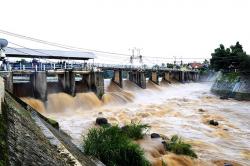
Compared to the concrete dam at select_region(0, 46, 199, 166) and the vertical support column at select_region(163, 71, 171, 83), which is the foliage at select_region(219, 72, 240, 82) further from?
the vertical support column at select_region(163, 71, 171, 83)

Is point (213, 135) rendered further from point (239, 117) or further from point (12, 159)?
point (12, 159)

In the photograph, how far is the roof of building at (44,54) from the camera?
3192cm

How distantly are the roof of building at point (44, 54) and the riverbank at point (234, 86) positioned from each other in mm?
21585

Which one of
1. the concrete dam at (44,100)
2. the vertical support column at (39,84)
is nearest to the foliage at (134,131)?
the concrete dam at (44,100)

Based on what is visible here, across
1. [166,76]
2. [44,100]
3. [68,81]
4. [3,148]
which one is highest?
[3,148]

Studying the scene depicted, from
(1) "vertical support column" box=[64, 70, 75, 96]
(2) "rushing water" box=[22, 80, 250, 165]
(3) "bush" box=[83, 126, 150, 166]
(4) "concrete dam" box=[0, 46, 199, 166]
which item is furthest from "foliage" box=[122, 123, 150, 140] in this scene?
(1) "vertical support column" box=[64, 70, 75, 96]

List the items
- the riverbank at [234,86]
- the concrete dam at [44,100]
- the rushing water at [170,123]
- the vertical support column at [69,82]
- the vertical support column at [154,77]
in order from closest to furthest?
the concrete dam at [44,100] < the rushing water at [170,123] < the vertical support column at [69,82] < the riverbank at [234,86] < the vertical support column at [154,77]

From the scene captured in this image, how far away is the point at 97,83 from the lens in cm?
3512

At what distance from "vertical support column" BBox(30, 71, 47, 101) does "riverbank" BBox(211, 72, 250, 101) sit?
90.9 feet

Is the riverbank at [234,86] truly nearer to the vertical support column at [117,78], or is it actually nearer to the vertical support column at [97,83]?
the vertical support column at [117,78]

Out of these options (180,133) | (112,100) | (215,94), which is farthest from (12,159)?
(215,94)

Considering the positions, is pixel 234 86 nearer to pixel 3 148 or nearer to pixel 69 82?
pixel 69 82

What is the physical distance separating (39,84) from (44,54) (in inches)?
299

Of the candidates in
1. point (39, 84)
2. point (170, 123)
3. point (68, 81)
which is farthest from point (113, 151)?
point (68, 81)
